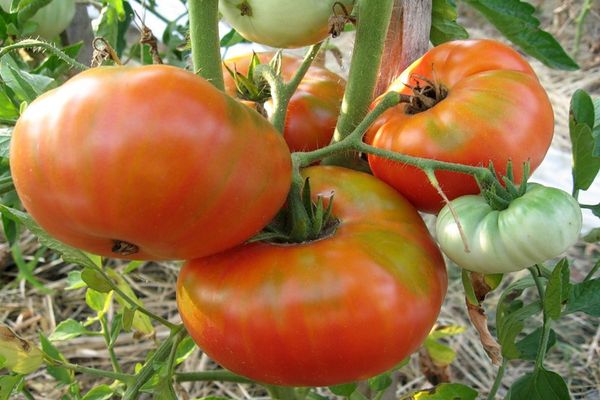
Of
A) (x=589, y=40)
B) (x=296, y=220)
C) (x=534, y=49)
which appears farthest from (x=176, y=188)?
(x=589, y=40)

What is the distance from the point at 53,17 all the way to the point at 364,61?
0.77m

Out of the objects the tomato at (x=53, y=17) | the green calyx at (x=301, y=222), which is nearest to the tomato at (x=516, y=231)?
the green calyx at (x=301, y=222)

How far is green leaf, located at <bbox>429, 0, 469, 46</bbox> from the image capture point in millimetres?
956

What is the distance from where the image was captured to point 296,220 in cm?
70

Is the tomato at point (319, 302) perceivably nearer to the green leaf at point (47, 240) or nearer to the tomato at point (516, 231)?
the tomato at point (516, 231)

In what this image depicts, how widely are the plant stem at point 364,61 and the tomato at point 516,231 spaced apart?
200 mm

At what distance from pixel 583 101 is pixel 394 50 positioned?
0.85 feet

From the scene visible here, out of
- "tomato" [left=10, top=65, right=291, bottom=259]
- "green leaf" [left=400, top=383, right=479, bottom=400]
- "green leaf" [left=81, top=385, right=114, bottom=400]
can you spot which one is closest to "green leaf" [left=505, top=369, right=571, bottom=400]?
"green leaf" [left=400, top=383, right=479, bottom=400]

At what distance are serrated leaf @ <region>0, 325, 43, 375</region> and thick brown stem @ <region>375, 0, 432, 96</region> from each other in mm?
543

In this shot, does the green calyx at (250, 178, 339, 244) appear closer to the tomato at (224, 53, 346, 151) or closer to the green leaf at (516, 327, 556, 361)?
the tomato at (224, 53, 346, 151)

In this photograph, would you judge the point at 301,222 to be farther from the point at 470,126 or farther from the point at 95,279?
the point at 95,279

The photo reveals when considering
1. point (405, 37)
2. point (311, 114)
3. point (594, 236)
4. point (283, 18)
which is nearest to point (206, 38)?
point (283, 18)

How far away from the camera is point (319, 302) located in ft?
2.06

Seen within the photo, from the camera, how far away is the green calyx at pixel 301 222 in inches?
27.3
